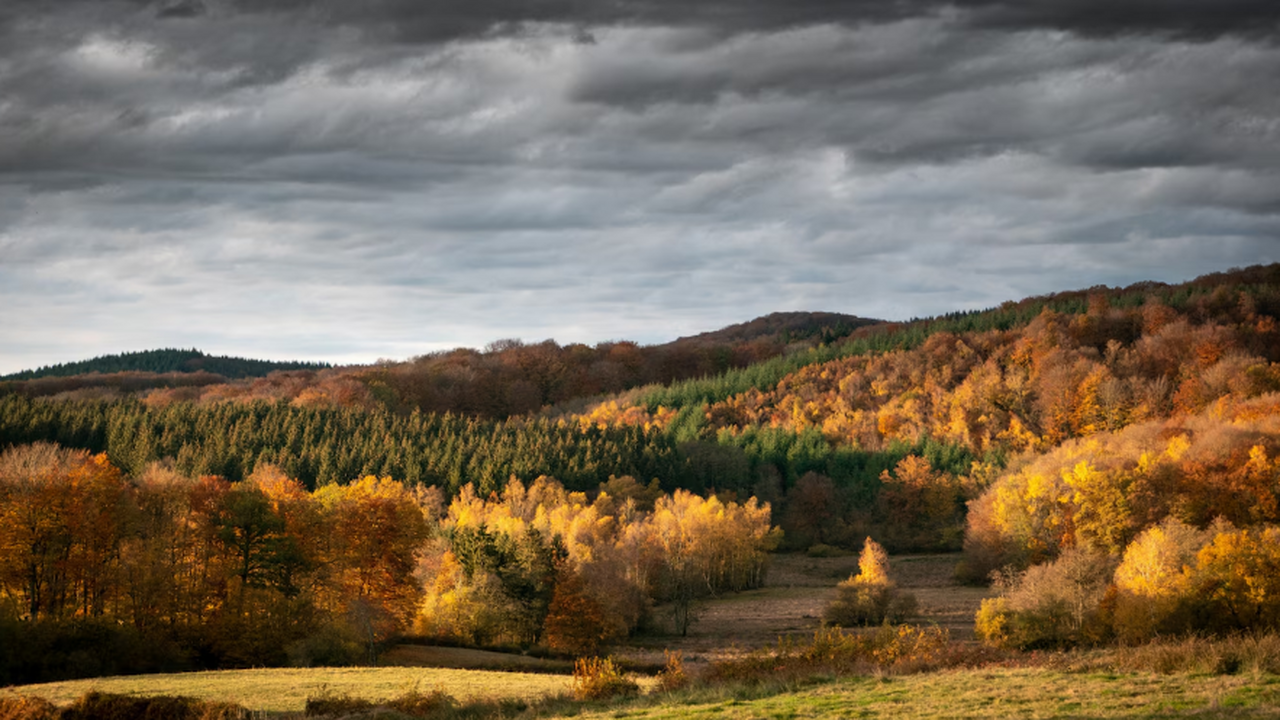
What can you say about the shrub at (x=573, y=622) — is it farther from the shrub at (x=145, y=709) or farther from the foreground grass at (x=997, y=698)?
the foreground grass at (x=997, y=698)

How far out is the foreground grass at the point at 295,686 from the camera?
4181 centimetres

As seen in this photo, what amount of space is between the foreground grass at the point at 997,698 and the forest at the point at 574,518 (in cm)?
3238

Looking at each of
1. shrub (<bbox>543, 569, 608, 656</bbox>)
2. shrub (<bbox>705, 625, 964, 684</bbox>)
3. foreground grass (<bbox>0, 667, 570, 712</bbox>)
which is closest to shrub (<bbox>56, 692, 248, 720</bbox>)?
foreground grass (<bbox>0, 667, 570, 712</bbox>)

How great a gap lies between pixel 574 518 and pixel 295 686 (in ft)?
259

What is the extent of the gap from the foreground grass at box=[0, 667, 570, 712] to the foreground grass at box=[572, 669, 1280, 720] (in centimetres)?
1133

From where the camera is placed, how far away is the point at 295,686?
152ft

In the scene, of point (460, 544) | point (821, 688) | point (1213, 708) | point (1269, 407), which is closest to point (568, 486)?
point (460, 544)

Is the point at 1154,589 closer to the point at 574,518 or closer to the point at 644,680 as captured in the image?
the point at 644,680

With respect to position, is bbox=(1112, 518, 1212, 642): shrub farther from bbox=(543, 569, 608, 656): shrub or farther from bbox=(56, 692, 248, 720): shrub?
bbox=(56, 692, 248, 720): shrub

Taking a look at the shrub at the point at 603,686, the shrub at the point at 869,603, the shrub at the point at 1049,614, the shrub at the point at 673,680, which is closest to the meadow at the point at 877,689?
the shrub at the point at 603,686

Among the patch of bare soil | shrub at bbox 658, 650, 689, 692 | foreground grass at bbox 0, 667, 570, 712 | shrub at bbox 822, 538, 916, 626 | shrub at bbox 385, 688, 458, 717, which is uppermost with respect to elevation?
shrub at bbox 658, 650, 689, 692

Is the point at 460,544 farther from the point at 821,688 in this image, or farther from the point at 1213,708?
the point at 1213,708

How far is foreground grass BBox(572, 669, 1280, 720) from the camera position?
81.4ft

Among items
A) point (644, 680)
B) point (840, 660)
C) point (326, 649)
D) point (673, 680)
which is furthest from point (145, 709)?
point (840, 660)
